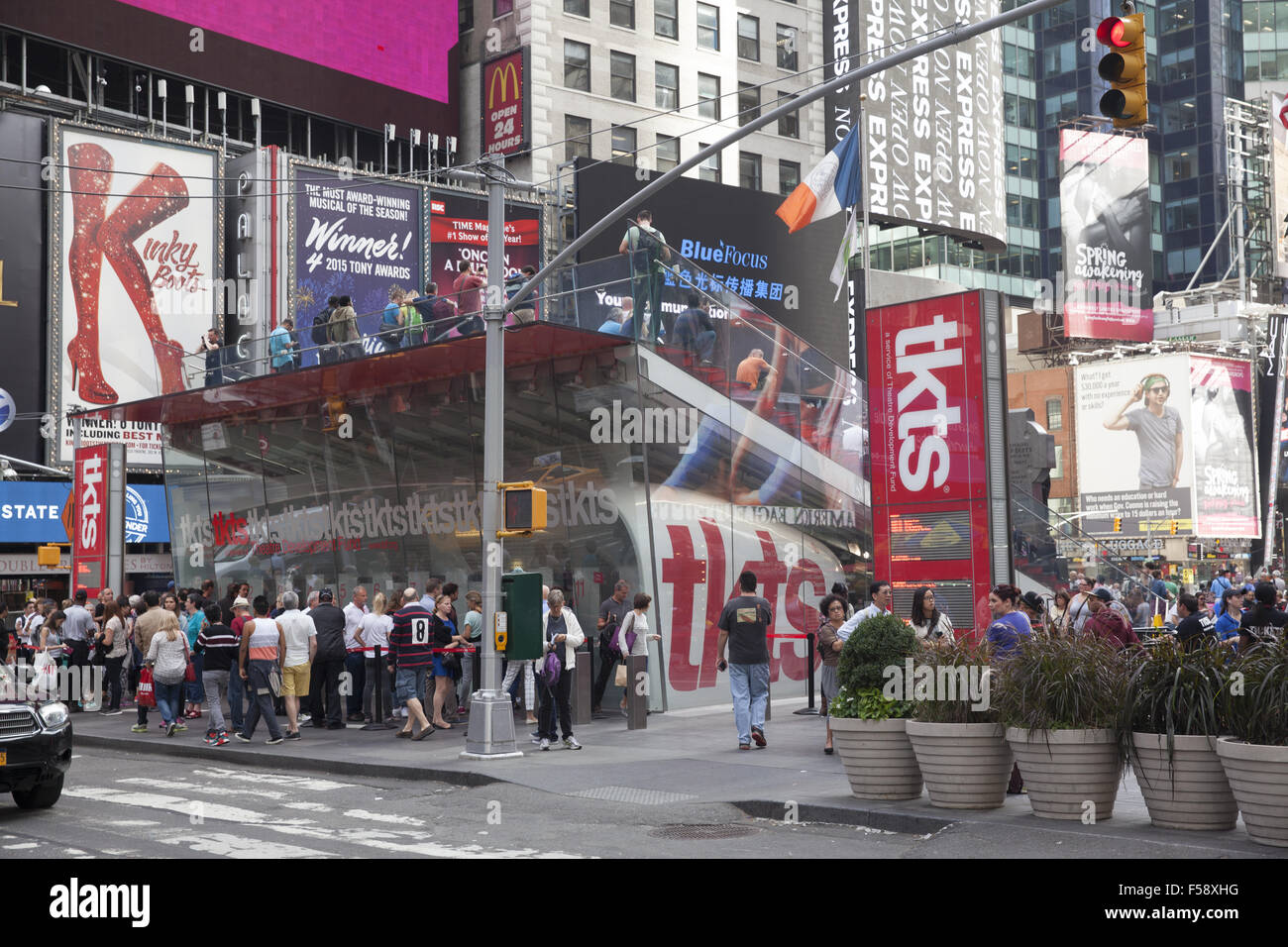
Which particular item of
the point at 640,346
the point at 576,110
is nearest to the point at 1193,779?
the point at 640,346

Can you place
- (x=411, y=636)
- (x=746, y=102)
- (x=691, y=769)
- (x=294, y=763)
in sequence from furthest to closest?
(x=746, y=102) < (x=411, y=636) < (x=294, y=763) < (x=691, y=769)

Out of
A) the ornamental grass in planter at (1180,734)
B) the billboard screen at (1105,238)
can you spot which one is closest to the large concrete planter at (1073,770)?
the ornamental grass in planter at (1180,734)

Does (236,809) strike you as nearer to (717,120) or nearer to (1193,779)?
(1193,779)

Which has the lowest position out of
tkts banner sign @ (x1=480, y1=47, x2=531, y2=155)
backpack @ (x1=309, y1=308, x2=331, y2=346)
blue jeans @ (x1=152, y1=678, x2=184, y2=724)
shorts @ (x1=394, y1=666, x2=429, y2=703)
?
blue jeans @ (x1=152, y1=678, x2=184, y2=724)

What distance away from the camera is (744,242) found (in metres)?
51.3

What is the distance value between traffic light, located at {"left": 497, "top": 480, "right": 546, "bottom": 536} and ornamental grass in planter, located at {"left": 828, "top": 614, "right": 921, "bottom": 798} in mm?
4609

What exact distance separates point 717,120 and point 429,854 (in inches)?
1876

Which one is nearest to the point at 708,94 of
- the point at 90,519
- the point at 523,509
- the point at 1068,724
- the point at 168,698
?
the point at 90,519

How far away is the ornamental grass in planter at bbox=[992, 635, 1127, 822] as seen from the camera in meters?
10.3

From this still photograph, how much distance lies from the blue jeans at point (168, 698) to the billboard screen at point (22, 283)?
2284 centimetres

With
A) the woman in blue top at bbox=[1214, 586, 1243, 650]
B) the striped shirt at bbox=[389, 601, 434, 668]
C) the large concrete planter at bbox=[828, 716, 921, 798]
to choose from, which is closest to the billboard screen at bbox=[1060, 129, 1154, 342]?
the woman in blue top at bbox=[1214, 586, 1243, 650]

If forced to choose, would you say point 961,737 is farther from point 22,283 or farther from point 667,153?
point 667,153

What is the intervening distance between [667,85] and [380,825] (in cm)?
4553

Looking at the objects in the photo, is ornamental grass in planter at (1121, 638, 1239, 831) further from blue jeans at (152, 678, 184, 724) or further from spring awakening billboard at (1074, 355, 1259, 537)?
spring awakening billboard at (1074, 355, 1259, 537)
